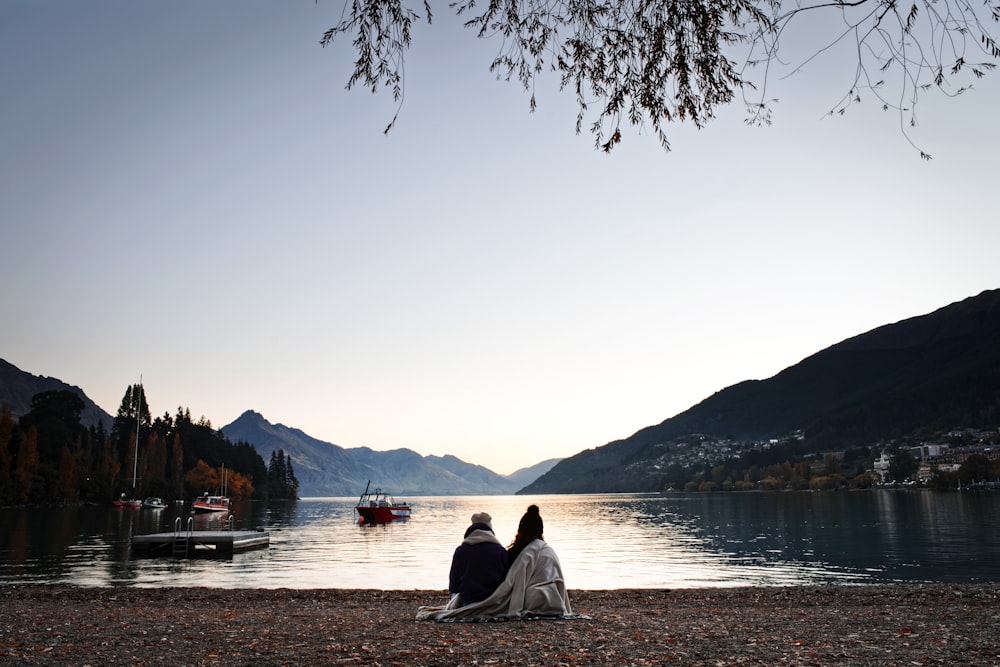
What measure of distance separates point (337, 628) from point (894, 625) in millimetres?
11053

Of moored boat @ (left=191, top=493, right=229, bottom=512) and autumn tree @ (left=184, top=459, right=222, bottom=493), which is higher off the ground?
autumn tree @ (left=184, top=459, right=222, bottom=493)

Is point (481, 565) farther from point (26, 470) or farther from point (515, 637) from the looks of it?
point (26, 470)

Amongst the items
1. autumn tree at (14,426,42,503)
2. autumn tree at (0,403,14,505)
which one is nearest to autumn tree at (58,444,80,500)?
autumn tree at (14,426,42,503)

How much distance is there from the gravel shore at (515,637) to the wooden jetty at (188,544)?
3152cm

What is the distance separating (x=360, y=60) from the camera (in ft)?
26.2

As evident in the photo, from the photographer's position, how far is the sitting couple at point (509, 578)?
14.5m

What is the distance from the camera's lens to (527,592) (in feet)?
47.6

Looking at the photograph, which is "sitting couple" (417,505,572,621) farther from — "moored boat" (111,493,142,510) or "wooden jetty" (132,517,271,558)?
"moored boat" (111,493,142,510)

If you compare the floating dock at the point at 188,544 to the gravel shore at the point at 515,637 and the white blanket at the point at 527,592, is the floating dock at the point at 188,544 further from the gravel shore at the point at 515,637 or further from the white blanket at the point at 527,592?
the white blanket at the point at 527,592

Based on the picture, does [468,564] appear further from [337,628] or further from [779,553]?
[779,553]

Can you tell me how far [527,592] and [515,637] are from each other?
2561 millimetres

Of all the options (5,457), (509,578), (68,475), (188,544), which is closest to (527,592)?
(509,578)

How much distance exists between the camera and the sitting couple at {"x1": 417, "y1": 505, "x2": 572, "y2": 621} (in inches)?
570

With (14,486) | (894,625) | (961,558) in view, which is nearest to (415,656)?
(894,625)
